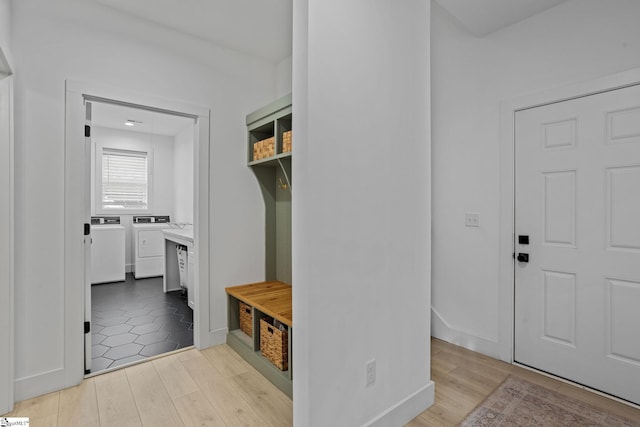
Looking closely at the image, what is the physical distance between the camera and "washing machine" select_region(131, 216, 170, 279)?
5.41m

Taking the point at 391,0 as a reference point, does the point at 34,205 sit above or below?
below

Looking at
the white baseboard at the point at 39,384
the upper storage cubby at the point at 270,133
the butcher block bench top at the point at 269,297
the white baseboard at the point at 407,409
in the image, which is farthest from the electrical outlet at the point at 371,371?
the white baseboard at the point at 39,384

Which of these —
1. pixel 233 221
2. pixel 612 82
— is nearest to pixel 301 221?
pixel 233 221

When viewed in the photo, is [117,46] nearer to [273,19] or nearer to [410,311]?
[273,19]

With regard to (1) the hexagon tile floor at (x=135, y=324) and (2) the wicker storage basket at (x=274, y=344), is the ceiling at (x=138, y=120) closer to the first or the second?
(1) the hexagon tile floor at (x=135, y=324)

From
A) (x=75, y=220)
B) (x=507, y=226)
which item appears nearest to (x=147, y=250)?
(x=75, y=220)

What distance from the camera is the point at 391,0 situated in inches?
67.3

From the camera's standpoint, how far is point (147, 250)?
18.1ft

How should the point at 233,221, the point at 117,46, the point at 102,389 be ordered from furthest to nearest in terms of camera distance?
the point at 233,221 < the point at 117,46 < the point at 102,389

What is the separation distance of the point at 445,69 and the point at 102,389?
12.3ft

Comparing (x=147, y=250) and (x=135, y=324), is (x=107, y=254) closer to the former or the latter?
(x=147, y=250)

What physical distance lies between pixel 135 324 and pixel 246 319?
4.72 ft

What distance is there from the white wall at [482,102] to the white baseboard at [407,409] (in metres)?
1.00

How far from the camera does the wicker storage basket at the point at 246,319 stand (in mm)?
2715
